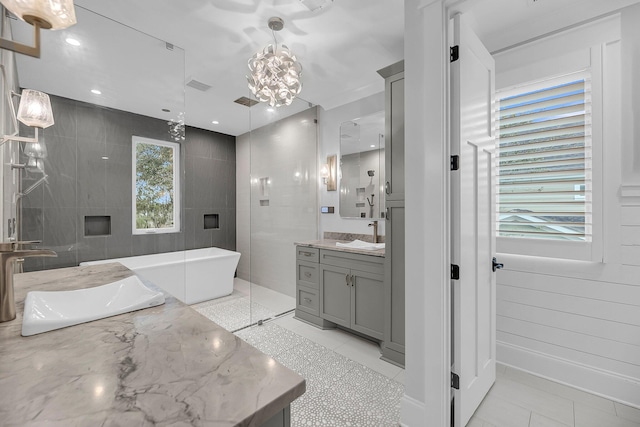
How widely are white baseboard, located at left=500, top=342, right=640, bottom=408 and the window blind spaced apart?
36.9 inches

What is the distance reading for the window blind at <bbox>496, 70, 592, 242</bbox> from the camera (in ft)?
6.66

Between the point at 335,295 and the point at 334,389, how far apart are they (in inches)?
39.5

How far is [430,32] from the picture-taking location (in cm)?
154

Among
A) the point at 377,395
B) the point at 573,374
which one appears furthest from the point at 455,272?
the point at 573,374

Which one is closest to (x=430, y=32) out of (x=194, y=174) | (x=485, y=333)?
(x=485, y=333)

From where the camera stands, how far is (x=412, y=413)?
5.42 ft

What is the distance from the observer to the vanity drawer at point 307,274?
10.4 feet

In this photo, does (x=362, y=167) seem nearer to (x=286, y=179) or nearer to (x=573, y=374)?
(x=286, y=179)

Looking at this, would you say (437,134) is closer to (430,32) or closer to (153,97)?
(430,32)

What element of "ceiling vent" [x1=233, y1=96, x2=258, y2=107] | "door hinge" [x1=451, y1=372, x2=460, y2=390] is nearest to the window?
"ceiling vent" [x1=233, y1=96, x2=258, y2=107]

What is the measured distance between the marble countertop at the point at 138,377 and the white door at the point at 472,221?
51.0 inches

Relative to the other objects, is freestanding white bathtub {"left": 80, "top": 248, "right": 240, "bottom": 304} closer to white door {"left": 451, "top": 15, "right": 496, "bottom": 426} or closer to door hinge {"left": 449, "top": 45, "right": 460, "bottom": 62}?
white door {"left": 451, "top": 15, "right": 496, "bottom": 426}

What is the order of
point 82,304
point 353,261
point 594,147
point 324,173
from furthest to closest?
point 324,173 → point 353,261 → point 594,147 → point 82,304

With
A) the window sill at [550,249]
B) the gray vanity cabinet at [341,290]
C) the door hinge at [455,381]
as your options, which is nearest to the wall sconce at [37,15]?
the door hinge at [455,381]
